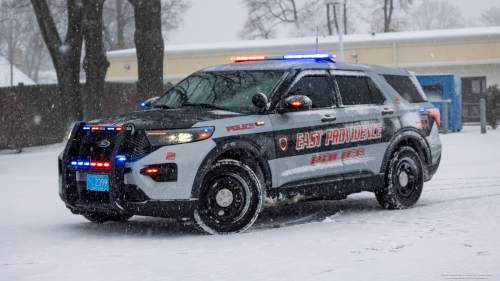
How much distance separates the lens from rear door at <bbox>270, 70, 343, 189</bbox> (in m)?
7.59

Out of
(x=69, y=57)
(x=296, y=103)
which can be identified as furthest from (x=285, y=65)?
(x=69, y=57)

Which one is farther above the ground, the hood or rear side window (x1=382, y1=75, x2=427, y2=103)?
rear side window (x1=382, y1=75, x2=427, y2=103)

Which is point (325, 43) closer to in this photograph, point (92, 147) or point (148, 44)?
point (148, 44)

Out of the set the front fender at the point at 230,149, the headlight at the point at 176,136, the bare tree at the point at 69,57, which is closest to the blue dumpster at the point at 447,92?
the bare tree at the point at 69,57

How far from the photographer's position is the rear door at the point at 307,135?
299 inches

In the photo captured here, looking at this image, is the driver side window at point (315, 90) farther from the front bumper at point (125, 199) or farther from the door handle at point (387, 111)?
the front bumper at point (125, 199)

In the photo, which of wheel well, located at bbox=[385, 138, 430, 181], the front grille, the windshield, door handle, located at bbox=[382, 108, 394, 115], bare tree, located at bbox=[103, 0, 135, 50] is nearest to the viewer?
the front grille

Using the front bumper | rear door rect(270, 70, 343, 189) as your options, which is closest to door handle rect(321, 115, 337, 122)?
rear door rect(270, 70, 343, 189)

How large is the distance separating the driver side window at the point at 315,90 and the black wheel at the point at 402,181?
1339 millimetres

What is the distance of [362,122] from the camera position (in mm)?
8523

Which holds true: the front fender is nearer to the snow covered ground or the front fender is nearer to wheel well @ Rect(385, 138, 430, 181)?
the snow covered ground

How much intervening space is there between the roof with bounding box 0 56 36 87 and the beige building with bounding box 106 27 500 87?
23767mm

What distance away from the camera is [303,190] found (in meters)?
7.79

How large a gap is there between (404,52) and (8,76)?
38576 mm
